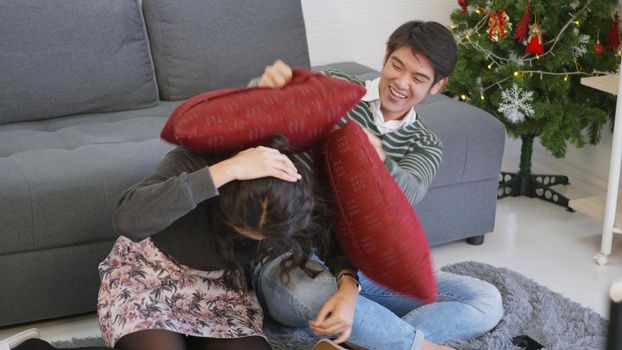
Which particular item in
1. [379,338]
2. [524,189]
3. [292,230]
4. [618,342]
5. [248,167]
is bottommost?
[524,189]

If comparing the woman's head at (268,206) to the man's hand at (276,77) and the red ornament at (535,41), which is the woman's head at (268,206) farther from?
the red ornament at (535,41)

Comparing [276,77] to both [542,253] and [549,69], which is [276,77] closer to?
[542,253]

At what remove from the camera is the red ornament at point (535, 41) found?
3107mm

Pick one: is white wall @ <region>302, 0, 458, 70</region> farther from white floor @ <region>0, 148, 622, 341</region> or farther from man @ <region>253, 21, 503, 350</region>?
man @ <region>253, 21, 503, 350</region>

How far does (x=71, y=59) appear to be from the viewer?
2.80m

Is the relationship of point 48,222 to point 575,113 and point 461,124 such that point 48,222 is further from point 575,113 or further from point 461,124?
point 575,113

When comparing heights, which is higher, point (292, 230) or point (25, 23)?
point (25, 23)

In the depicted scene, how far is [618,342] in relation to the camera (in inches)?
23.0

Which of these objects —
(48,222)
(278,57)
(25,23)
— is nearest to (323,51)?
(278,57)

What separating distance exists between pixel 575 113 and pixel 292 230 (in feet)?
6.15

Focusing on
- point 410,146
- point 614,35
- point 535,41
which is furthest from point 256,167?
point 614,35

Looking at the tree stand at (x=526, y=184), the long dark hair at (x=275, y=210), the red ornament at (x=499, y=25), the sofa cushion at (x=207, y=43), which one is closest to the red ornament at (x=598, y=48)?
the red ornament at (x=499, y=25)

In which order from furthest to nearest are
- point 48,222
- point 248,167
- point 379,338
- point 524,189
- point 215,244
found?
1. point 524,189
2. point 48,222
3. point 379,338
4. point 215,244
5. point 248,167

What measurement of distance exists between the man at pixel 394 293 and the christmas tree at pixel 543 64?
3.65 feet
